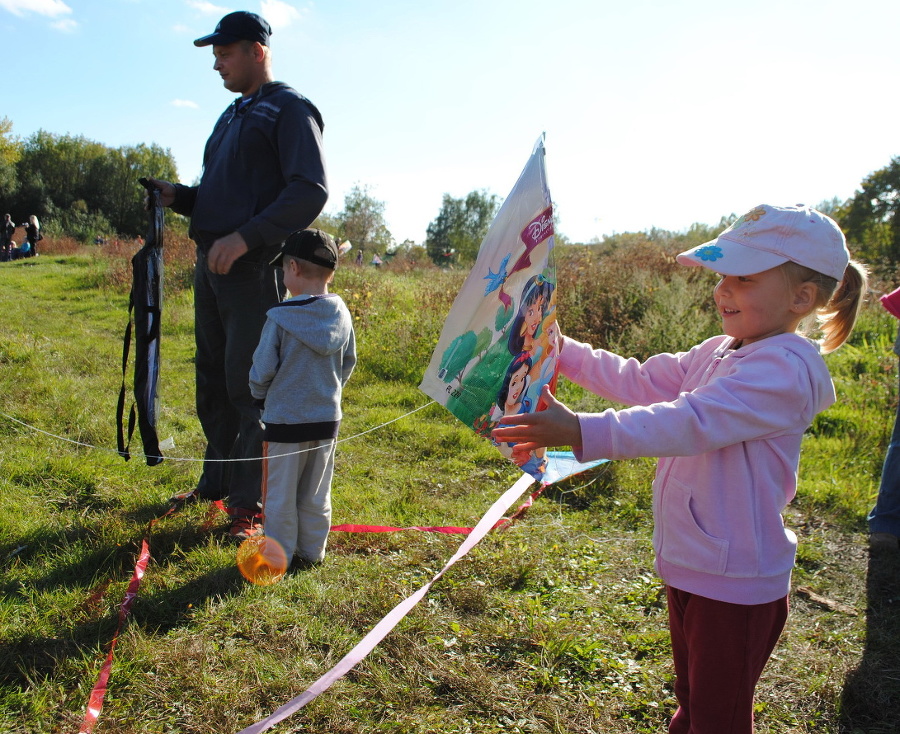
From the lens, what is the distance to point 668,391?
2107 millimetres

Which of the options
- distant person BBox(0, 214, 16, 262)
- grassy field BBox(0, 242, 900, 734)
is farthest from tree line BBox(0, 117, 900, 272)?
grassy field BBox(0, 242, 900, 734)

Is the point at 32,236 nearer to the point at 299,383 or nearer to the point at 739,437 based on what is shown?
the point at 299,383

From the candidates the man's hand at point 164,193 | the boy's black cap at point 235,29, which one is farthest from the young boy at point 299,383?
the boy's black cap at point 235,29

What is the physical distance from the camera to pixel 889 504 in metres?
3.51

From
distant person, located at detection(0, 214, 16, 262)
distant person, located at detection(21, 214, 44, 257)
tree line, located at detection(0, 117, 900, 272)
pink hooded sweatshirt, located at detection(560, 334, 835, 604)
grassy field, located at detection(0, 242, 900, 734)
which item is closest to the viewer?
pink hooded sweatshirt, located at detection(560, 334, 835, 604)

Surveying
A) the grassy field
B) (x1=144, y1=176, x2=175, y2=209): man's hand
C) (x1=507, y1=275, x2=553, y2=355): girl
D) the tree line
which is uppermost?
the tree line

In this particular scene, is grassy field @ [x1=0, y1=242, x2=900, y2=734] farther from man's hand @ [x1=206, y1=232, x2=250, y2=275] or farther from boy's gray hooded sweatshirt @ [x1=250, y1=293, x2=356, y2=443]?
man's hand @ [x1=206, y1=232, x2=250, y2=275]

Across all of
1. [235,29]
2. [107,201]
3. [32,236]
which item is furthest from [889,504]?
[107,201]

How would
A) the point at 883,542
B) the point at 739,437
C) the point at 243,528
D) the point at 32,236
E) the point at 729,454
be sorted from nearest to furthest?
the point at 739,437
the point at 729,454
the point at 243,528
the point at 883,542
the point at 32,236

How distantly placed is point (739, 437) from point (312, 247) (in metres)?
2.08

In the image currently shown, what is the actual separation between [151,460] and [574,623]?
8.38 feet

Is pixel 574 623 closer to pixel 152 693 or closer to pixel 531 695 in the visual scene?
pixel 531 695

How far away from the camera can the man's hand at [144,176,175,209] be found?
3.28 meters

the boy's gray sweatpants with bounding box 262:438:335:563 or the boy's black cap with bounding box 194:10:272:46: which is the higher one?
the boy's black cap with bounding box 194:10:272:46
